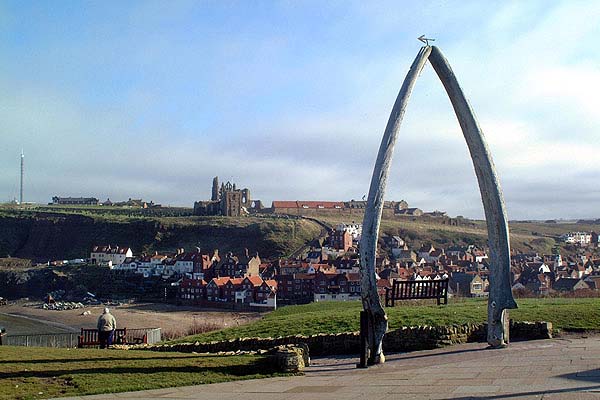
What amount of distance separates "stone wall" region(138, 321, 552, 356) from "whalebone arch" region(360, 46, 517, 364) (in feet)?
5.48

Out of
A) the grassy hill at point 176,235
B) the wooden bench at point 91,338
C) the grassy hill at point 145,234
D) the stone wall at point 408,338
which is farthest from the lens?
the grassy hill at point 176,235

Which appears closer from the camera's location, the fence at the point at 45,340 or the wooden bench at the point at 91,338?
the wooden bench at the point at 91,338

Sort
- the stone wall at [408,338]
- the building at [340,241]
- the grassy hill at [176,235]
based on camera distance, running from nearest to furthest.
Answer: the stone wall at [408,338] → the building at [340,241] → the grassy hill at [176,235]

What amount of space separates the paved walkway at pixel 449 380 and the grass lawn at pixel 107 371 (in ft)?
2.00

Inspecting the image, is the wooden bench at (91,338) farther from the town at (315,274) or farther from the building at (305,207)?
the building at (305,207)

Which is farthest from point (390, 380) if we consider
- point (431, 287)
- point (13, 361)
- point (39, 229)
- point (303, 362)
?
point (39, 229)

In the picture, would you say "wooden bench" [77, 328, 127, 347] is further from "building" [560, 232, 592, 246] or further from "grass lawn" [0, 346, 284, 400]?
"building" [560, 232, 592, 246]

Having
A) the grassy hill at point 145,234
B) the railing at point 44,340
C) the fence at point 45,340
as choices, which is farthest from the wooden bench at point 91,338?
the grassy hill at point 145,234

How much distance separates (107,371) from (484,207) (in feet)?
31.4

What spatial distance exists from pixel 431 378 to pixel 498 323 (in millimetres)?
4022

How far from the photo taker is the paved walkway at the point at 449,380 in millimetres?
10469

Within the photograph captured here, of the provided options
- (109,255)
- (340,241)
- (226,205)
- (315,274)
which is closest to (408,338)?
(315,274)

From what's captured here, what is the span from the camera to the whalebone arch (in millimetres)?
15156

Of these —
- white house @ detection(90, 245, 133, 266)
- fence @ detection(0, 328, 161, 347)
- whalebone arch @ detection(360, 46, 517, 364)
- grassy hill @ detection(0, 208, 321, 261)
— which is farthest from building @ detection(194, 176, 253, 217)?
whalebone arch @ detection(360, 46, 517, 364)
